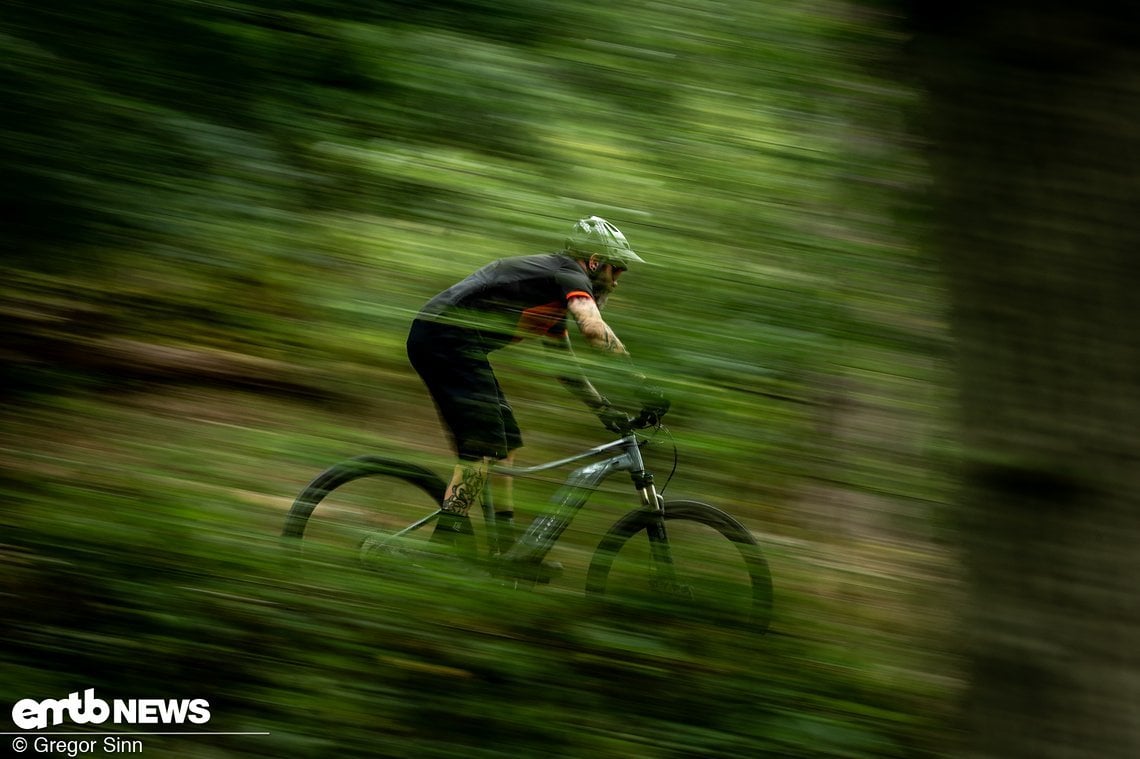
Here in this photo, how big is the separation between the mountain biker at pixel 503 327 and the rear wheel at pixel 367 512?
74 mm

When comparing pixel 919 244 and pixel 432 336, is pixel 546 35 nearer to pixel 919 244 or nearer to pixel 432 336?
pixel 432 336

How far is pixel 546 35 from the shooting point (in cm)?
244

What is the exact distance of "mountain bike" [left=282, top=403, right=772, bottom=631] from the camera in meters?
2.73

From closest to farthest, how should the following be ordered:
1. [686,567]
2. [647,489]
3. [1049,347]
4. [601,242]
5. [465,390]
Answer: [1049,347] → [601,242] → [465,390] → [686,567] → [647,489]

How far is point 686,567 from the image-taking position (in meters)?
2.82

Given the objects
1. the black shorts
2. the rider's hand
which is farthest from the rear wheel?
the rider's hand

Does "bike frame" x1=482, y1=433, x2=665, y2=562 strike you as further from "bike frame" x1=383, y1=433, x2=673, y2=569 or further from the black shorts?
the black shorts

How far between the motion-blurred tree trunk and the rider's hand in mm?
Answer: 961

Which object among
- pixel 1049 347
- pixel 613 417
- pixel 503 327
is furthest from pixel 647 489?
pixel 1049 347

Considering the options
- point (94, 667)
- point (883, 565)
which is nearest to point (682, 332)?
point (883, 565)

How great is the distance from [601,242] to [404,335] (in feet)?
1.89

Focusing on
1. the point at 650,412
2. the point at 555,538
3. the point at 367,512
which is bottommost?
the point at 555,538

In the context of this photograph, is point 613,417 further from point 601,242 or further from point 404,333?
point 404,333

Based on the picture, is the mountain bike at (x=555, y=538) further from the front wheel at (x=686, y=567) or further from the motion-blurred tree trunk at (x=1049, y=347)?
the motion-blurred tree trunk at (x=1049, y=347)
